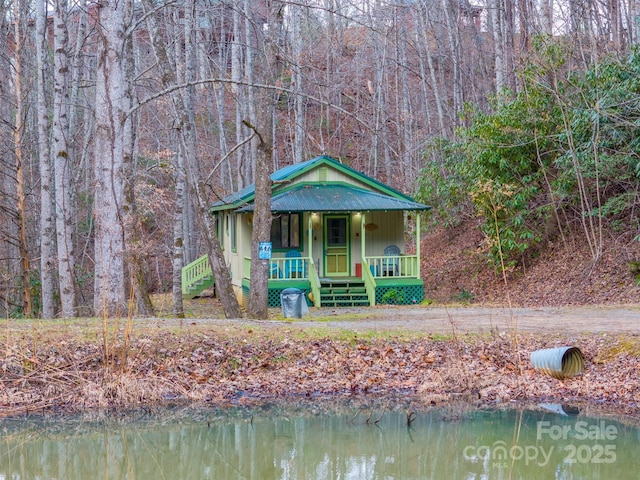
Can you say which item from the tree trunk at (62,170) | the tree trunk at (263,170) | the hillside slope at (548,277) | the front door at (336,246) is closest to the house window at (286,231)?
the front door at (336,246)

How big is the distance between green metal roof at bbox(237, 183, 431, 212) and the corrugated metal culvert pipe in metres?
10.3

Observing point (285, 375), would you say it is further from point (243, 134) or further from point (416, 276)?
point (243, 134)

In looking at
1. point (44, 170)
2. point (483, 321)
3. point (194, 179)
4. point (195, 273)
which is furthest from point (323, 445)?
point (195, 273)

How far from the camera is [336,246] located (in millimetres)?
22844

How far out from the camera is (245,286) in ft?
74.0

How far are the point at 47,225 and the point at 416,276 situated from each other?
10119 mm

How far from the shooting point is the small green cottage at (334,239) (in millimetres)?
20852

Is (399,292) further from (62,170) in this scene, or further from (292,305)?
(62,170)

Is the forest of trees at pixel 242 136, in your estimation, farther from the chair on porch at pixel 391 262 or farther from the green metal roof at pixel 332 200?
the chair on porch at pixel 391 262

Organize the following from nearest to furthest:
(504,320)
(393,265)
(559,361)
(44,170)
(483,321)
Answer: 1. (559,361)
2. (483,321)
3. (504,320)
4. (44,170)
5. (393,265)

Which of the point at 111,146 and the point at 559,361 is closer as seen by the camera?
the point at 559,361

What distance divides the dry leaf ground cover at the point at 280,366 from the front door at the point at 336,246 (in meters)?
10.2

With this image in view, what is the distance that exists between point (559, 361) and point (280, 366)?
13.1 ft

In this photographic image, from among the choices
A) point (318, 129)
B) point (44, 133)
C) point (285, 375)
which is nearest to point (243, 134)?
point (318, 129)
